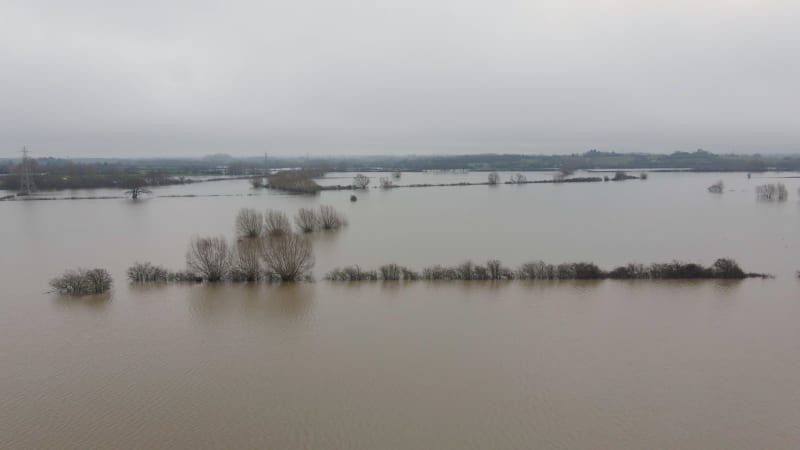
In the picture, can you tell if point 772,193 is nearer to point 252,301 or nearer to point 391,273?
point 391,273

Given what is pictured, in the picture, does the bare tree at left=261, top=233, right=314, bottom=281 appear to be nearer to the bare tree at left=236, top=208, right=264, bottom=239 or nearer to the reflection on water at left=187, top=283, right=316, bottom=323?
the reflection on water at left=187, top=283, right=316, bottom=323

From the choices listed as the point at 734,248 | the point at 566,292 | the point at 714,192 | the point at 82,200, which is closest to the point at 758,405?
the point at 566,292

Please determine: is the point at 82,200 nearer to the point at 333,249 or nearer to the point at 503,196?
the point at 333,249

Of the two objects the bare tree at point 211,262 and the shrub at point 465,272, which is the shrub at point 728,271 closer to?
the shrub at point 465,272

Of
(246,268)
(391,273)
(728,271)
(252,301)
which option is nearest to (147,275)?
(246,268)

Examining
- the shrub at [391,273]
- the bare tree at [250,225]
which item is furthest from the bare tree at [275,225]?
the shrub at [391,273]

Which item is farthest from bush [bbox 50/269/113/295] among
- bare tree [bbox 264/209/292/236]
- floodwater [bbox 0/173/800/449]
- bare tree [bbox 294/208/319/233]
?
bare tree [bbox 294/208/319/233]
